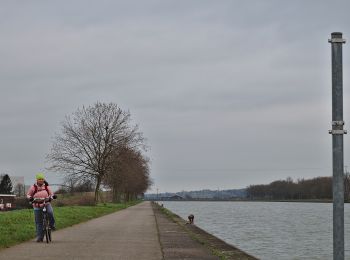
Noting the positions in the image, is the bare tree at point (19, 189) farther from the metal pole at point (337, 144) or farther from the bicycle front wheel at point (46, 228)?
the metal pole at point (337, 144)

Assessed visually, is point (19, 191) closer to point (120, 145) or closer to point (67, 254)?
point (120, 145)

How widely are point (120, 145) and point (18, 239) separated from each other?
44.6 meters

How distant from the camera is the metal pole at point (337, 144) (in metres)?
5.77

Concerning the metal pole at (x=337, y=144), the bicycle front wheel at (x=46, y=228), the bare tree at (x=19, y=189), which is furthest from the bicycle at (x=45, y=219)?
the bare tree at (x=19, y=189)

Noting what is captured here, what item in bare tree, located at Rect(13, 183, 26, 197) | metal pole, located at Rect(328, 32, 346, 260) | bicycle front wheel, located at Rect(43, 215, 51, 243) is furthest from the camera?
bare tree, located at Rect(13, 183, 26, 197)

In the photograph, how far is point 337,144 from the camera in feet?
19.2

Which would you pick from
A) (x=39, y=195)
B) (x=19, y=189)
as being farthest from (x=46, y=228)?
(x=19, y=189)

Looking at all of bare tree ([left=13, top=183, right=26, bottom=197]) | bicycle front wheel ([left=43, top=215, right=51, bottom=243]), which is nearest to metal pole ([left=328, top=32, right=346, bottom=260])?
bicycle front wheel ([left=43, top=215, right=51, bottom=243])

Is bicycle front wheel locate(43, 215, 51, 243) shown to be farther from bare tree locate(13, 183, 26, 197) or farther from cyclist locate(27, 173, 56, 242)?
bare tree locate(13, 183, 26, 197)

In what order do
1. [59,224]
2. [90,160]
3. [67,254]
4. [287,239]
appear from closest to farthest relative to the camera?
1. [67,254]
2. [59,224]
3. [287,239]
4. [90,160]

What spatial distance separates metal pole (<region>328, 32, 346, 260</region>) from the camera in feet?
18.9

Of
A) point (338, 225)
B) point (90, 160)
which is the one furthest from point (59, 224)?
point (90, 160)

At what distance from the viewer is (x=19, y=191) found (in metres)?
122

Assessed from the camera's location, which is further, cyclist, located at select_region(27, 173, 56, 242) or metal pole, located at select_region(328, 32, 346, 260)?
cyclist, located at select_region(27, 173, 56, 242)
